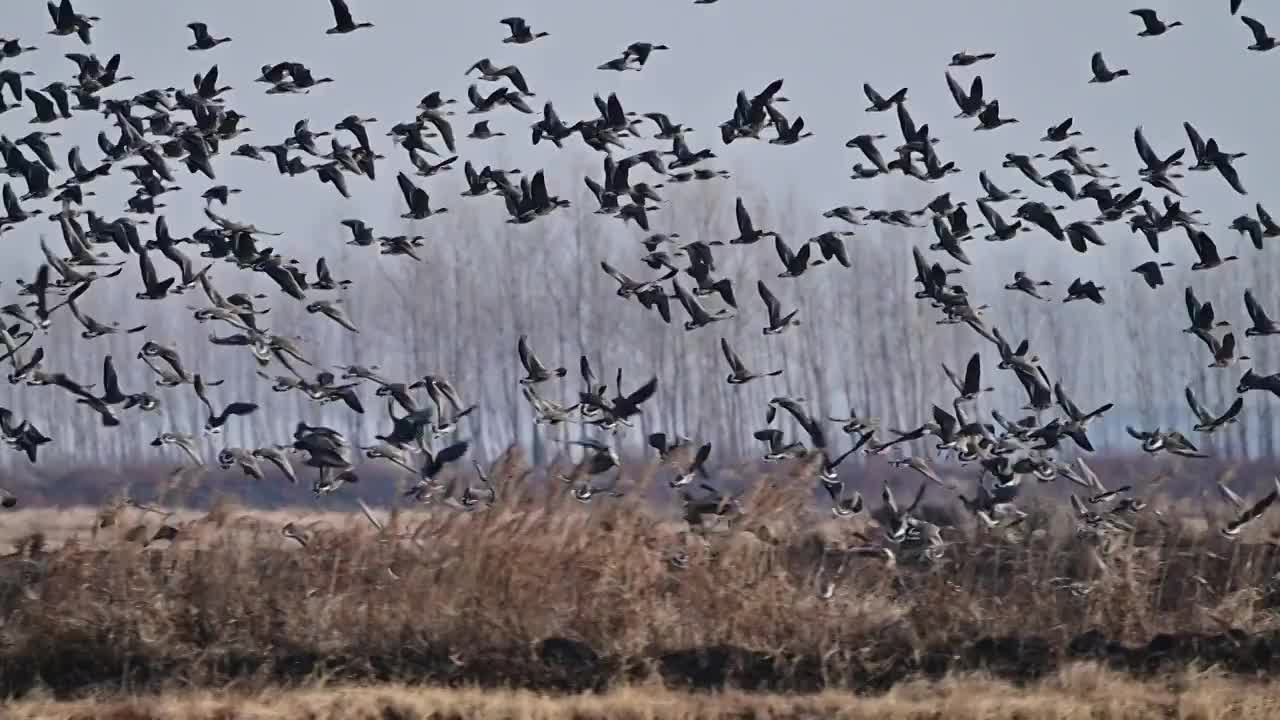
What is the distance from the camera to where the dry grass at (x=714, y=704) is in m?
16.0

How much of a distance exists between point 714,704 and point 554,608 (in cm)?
180

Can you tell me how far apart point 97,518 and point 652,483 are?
5.11 metres

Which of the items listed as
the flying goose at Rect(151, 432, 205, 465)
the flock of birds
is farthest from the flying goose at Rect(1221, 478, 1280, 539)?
Result: the flying goose at Rect(151, 432, 205, 465)

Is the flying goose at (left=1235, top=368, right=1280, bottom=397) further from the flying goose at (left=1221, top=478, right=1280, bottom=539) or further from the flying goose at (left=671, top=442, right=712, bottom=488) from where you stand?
the flying goose at (left=671, top=442, right=712, bottom=488)

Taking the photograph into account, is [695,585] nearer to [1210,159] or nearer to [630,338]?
[1210,159]

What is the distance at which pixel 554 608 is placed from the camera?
17.4 metres

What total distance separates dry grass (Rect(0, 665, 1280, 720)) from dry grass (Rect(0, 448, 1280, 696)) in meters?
0.39

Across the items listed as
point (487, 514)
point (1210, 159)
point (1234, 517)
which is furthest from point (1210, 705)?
point (487, 514)

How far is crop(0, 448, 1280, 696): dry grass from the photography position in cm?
1700

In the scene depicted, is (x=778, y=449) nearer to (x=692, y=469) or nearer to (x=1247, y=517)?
(x=692, y=469)

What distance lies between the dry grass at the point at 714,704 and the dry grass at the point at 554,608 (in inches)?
15.4

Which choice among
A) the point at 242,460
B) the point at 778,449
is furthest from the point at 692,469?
the point at 242,460

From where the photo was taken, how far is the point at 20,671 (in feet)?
55.3

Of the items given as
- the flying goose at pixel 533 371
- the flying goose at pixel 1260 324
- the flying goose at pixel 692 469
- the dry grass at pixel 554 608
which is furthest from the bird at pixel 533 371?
the flying goose at pixel 1260 324
